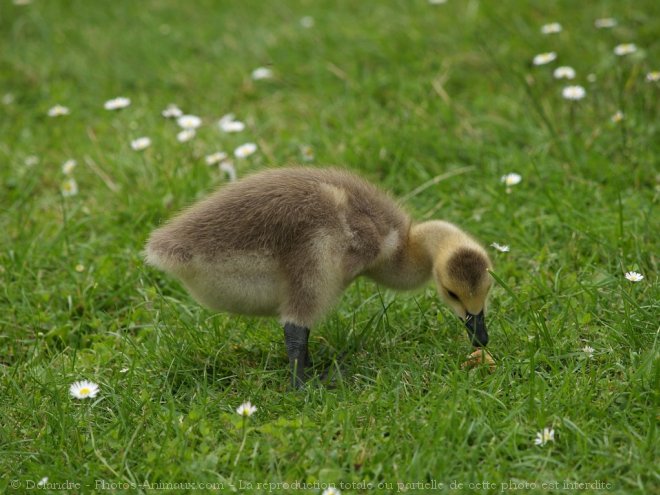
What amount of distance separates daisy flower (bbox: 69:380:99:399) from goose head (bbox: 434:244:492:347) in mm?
1504

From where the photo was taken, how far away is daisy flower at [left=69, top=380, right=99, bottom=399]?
11.0 feet

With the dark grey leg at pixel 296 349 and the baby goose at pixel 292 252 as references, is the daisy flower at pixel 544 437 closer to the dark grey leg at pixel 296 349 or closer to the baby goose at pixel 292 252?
the baby goose at pixel 292 252

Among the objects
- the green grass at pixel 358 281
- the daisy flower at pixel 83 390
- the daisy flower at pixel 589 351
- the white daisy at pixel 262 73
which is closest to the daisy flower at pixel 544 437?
the green grass at pixel 358 281

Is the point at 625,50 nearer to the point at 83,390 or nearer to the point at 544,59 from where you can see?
the point at 544,59

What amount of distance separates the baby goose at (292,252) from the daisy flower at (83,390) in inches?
21.8

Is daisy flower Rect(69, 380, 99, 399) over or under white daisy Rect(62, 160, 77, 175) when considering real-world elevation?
over

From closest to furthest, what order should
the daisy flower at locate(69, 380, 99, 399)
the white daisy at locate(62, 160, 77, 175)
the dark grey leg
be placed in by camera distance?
the daisy flower at locate(69, 380, 99, 399)
the dark grey leg
the white daisy at locate(62, 160, 77, 175)

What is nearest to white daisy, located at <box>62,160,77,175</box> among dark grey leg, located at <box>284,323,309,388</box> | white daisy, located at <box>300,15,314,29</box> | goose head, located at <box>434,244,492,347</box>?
dark grey leg, located at <box>284,323,309,388</box>

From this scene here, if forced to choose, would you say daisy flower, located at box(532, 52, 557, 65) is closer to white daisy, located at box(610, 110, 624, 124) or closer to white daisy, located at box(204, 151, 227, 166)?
white daisy, located at box(610, 110, 624, 124)

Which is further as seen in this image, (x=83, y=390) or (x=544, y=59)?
(x=544, y=59)

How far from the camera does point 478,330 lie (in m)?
3.55

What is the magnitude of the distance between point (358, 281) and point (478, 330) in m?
0.89

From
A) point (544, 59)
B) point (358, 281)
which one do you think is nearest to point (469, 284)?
point (358, 281)

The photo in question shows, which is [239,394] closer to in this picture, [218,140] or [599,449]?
[599,449]
